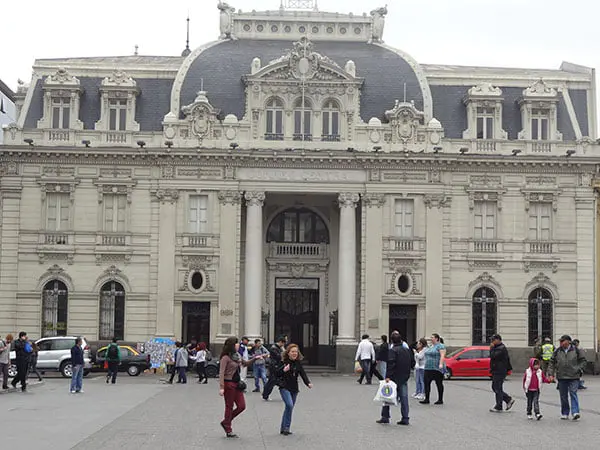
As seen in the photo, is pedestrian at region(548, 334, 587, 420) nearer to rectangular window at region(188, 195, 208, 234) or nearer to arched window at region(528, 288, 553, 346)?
arched window at region(528, 288, 553, 346)

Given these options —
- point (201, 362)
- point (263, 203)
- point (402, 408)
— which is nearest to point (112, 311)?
point (263, 203)

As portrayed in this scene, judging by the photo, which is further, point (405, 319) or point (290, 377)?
point (405, 319)

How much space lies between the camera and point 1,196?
55.1 metres

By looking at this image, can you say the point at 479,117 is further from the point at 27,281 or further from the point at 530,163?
the point at 27,281

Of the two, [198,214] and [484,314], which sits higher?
[198,214]

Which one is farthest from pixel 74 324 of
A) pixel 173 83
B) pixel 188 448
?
pixel 188 448

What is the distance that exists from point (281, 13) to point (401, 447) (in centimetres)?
4364

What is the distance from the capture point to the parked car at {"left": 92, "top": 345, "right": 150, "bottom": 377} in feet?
164

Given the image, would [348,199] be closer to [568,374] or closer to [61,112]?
[61,112]

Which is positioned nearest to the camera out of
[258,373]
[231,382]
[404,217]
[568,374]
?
[231,382]

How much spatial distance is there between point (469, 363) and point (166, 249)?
16263mm

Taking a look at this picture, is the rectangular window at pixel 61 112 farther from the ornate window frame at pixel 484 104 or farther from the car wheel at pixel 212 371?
the ornate window frame at pixel 484 104

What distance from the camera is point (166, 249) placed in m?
55.2

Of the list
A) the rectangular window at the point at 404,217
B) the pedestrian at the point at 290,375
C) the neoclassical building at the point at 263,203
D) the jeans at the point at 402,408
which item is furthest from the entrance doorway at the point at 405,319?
the pedestrian at the point at 290,375
